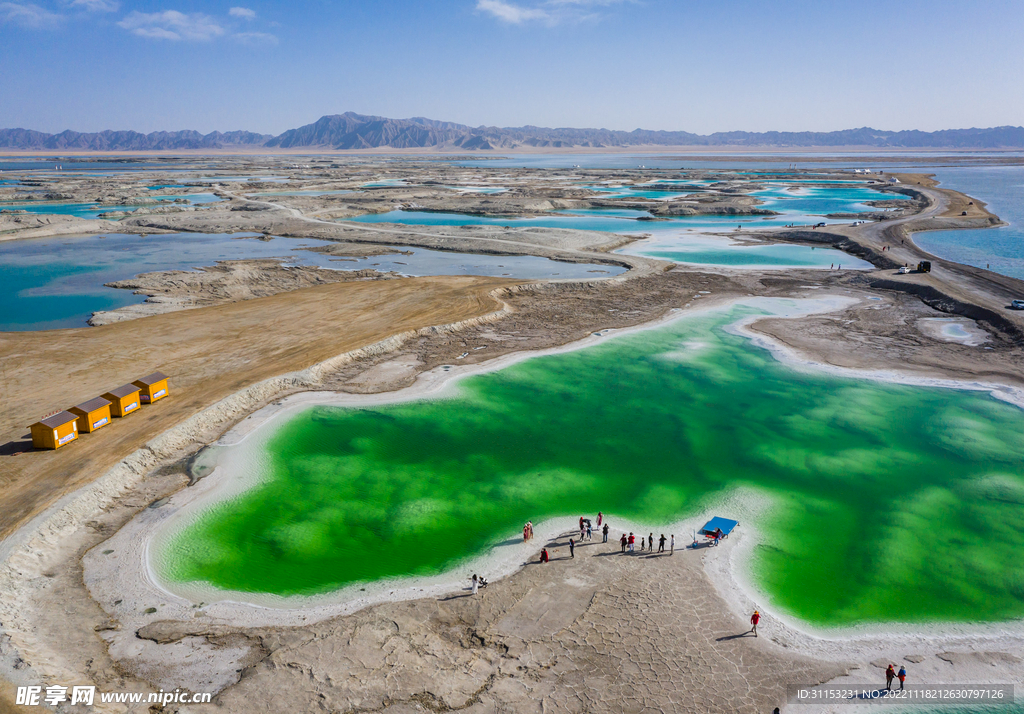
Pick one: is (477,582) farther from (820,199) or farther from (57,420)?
(820,199)

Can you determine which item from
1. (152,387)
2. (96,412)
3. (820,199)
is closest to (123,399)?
(96,412)

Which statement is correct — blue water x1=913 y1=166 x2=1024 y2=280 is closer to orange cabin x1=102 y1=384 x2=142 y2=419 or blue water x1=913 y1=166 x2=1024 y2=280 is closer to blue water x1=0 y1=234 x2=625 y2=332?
blue water x1=0 y1=234 x2=625 y2=332

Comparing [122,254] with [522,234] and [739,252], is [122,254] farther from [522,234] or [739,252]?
[739,252]

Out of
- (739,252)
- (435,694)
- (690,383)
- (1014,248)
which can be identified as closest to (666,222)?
(739,252)

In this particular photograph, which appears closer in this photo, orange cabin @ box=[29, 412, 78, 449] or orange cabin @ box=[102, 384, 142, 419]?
orange cabin @ box=[29, 412, 78, 449]

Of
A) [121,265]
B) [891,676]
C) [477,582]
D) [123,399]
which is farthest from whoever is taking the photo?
[121,265]

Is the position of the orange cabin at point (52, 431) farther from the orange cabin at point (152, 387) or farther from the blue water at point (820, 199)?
the blue water at point (820, 199)

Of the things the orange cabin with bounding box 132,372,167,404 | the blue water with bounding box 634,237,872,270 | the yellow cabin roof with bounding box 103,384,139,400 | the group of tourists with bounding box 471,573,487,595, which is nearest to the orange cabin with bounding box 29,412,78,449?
the yellow cabin roof with bounding box 103,384,139,400
